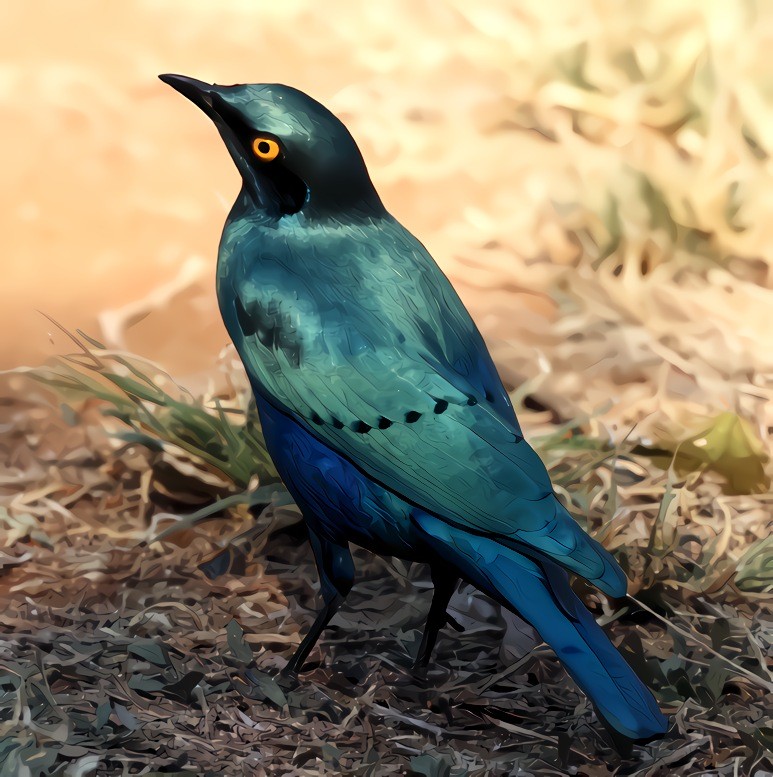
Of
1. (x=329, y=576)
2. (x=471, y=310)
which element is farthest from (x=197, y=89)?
(x=471, y=310)

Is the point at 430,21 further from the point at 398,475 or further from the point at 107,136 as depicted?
the point at 398,475

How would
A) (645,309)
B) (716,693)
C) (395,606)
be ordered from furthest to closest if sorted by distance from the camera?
1. (645,309)
2. (395,606)
3. (716,693)

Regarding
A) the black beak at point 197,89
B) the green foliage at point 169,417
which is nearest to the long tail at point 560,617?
the black beak at point 197,89

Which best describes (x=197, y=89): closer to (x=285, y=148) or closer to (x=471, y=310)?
(x=285, y=148)

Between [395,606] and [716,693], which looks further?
[395,606]

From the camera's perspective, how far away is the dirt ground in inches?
120

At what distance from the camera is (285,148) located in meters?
2.78

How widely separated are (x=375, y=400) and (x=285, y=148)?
0.56m

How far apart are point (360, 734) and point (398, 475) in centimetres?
57

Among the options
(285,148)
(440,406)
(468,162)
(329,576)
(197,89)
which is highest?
(197,89)

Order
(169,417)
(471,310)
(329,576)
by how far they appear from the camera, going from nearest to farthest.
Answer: (329,576) < (169,417) < (471,310)

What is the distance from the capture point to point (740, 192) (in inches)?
178

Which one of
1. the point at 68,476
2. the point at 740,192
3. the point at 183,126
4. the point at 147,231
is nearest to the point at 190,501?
the point at 68,476

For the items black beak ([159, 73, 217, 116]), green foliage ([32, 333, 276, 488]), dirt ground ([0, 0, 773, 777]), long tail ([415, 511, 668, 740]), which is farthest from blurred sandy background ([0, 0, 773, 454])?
long tail ([415, 511, 668, 740])
